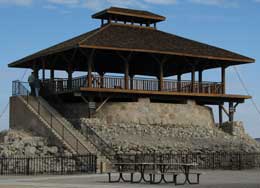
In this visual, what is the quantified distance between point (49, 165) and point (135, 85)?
1216 centimetres

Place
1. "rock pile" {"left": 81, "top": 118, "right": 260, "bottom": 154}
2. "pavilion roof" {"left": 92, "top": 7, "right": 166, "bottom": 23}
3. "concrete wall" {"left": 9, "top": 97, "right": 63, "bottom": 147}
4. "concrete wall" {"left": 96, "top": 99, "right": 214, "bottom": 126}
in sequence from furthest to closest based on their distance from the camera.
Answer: "pavilion roof" {"left": 92, "top": 7, "right": 166, "bottom": 23}, "concrete wall" {"left": 96, "top": 99, "right": 214, "bottom": 126}, "concrete wall" {"left": 9, "top": 97, "right": 63, "bottom": 147}, "rock pile" {"left": 81, "top": 118, "right": 260, "bottom": 154}

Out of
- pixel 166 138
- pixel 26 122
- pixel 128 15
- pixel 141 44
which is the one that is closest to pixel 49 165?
pixel 26 122

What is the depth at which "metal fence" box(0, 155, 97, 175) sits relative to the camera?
114 feet

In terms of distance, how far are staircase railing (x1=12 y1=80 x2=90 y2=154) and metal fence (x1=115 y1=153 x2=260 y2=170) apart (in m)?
2.58

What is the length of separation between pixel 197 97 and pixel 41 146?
43.7 feet

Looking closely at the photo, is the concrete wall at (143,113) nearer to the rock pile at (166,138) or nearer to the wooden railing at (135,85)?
the rock pile at (166,138)

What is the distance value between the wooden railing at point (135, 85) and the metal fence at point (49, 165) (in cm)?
830

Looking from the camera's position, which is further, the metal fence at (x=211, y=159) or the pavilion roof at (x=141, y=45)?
the pavilion roof at (x=141, y=45)

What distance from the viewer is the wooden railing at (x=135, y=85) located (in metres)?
45.1

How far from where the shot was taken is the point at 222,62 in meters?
50.0

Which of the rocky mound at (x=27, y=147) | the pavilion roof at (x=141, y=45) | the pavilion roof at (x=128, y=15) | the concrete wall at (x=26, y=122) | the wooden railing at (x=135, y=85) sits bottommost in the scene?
the rocky mound at (x=27, y=147)

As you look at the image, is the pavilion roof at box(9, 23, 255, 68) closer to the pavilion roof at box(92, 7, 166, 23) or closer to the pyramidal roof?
the pyramidal roof

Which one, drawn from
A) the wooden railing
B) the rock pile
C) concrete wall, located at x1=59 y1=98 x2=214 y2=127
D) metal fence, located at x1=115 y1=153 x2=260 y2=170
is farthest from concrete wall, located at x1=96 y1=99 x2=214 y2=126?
metal fence, located at x1=115 y1=153 x2=260 y2=170

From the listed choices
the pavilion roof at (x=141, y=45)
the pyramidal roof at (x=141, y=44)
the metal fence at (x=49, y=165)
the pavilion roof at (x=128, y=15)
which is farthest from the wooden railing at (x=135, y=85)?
the metal fence at (x=49, y=165)
